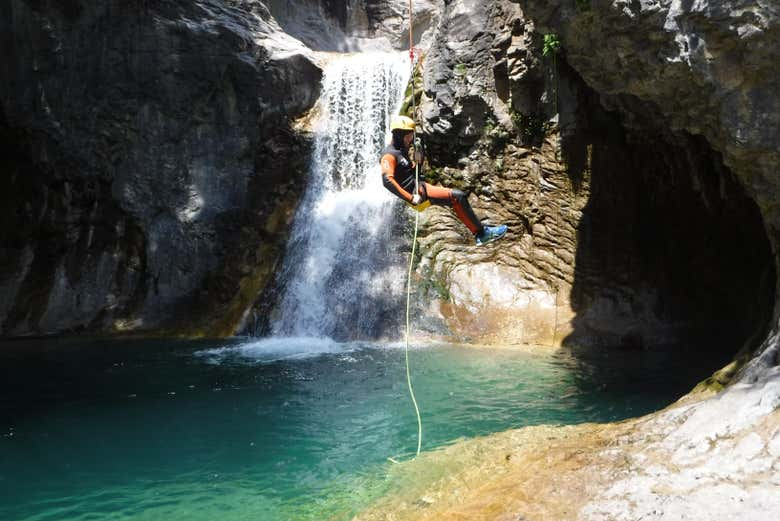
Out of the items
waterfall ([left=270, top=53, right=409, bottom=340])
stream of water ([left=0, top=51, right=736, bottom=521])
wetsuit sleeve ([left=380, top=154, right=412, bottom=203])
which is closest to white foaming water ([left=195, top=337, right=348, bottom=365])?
stream of water ([left=0, top=51, right=736, bottom=521])

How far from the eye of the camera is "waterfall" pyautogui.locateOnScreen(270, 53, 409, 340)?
11766 millimetres

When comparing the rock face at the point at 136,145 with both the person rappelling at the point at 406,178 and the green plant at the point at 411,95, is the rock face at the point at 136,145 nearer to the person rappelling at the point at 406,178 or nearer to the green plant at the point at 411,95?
the green plant at the point at 411,95

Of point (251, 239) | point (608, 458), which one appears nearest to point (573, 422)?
point (608, 458)

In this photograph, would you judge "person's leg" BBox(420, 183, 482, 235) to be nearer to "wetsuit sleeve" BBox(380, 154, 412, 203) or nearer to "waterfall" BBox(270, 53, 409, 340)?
"wetsuit sleeve" BBox(380, 154, 412, 203)

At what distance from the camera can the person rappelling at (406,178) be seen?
24.0 feet

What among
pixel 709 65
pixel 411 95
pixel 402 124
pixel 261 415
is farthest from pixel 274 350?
pixel 709 65

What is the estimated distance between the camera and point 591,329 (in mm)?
10070

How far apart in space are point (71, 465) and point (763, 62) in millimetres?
6976

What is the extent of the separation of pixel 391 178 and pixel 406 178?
44 centimetres

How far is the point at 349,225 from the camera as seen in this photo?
1295 centimetres

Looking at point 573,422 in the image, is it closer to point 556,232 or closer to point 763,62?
point 763,62

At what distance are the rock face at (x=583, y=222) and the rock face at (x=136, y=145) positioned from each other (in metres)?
4.63

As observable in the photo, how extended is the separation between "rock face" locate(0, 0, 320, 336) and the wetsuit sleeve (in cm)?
638

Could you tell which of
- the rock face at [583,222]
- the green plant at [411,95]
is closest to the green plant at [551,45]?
the rock face at [583,222]
